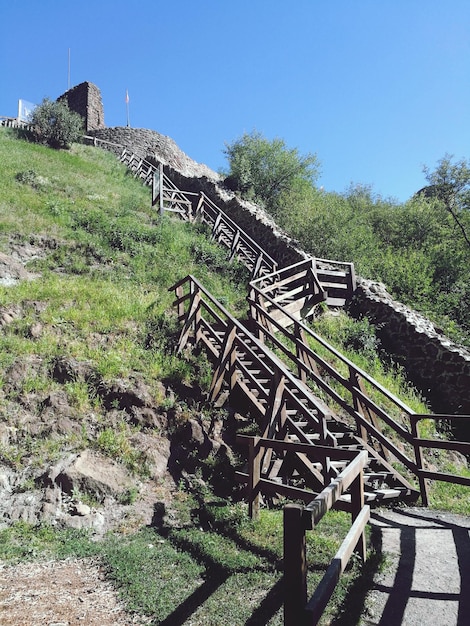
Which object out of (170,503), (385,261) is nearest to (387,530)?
(170,503)

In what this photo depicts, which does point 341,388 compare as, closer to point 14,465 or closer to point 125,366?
point 125,366

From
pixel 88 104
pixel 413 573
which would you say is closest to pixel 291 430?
pixel 413 573

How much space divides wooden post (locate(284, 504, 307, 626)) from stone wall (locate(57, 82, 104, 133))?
35.4m

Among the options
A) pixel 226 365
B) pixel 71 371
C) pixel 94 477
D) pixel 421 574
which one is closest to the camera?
pixel 421 574

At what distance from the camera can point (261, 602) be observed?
3.62 m

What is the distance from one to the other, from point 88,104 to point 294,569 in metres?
37.3

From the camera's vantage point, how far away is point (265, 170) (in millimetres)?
24703

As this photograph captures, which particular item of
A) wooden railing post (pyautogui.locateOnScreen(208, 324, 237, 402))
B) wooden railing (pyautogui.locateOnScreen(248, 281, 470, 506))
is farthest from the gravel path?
wooden railing post (pyautogui.locateOnScreen(208, 324, 237, 402))

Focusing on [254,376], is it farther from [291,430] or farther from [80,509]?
[80,509]

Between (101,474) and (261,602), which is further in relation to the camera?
(101,474)

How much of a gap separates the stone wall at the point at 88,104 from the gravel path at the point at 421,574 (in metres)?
34.5

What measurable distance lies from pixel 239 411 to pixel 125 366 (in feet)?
7.20

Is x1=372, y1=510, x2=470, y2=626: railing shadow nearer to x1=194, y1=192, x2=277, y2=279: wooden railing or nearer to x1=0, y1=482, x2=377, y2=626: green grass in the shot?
x1=0, y1=482, x2=377, y2=626: green grass

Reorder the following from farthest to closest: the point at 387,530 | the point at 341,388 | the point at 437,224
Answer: the point at 437,224 → the point at 341,388 → the point at 387,530
